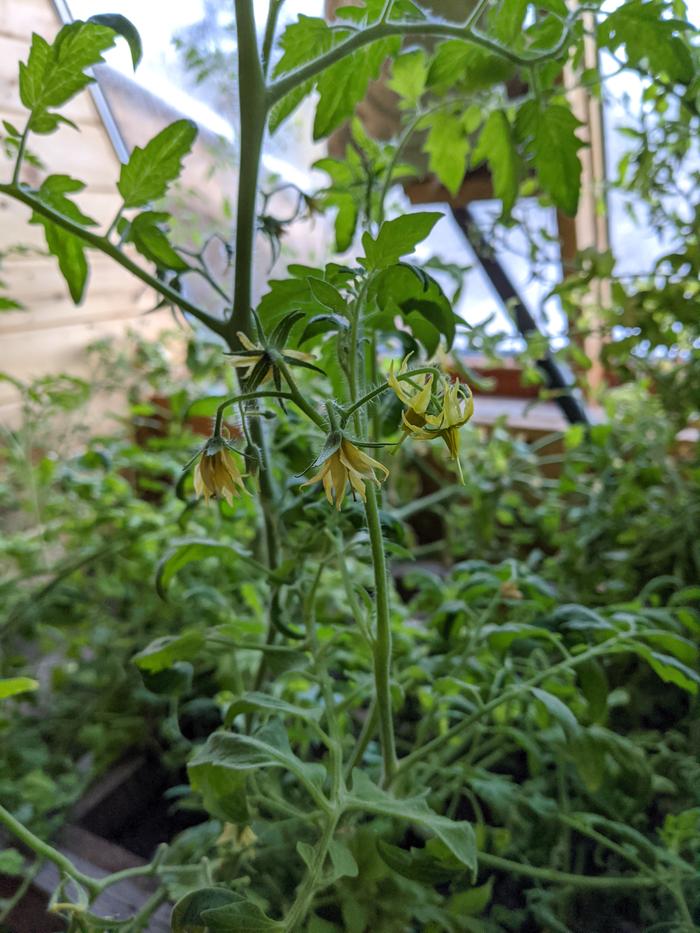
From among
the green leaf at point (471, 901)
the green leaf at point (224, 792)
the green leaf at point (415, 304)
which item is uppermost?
the green leaf at point (415, 304)

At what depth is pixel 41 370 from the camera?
1.25 metres

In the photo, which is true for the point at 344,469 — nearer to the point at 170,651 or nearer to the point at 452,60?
the point at 170,651

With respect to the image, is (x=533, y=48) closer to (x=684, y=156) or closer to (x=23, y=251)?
(x=684, y=156)

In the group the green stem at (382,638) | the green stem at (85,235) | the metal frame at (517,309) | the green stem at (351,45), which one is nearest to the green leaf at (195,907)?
the green stem at (382,638)

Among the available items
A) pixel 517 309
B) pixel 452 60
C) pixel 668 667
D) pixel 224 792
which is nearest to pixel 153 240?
pixel 452 60

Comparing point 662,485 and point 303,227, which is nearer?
point 662,485

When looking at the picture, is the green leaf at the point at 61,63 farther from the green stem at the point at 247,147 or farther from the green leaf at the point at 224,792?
the green leaf at the point at 224,792

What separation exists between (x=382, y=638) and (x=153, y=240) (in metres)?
0.31

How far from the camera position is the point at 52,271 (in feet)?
4.00

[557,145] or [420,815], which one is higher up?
[557,145]

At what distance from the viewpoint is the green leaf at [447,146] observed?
661 mm

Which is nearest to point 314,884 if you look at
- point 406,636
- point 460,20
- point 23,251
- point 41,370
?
point 406,636

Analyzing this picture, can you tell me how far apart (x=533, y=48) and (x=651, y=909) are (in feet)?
2.41

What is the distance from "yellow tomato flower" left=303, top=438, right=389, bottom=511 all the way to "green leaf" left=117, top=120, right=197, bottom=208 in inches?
10.3
